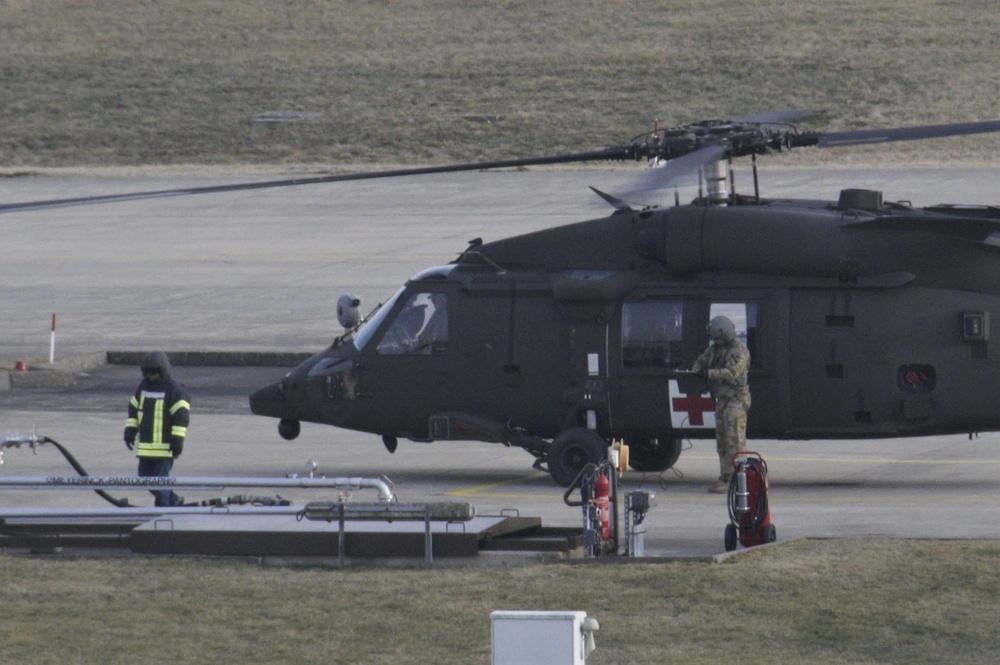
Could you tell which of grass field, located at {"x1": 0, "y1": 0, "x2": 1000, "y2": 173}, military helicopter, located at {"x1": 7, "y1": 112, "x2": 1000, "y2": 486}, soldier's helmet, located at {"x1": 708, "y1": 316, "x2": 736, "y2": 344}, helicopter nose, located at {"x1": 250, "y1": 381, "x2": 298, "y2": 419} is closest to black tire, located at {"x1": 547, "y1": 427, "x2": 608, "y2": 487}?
military helicopter, located at {"x1": 7, "y1": 112, "x2": 1000, "y2": 486}

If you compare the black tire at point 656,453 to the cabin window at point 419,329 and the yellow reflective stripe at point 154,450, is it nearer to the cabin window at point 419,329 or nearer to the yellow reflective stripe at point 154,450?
the cabin window at point 419,329

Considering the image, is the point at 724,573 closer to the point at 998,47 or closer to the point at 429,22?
the point at 998,47

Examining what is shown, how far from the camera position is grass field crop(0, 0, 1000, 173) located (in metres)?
58.3

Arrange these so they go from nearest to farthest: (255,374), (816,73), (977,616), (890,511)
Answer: (977,616)
(890,511)
(255,374)
(816,73)

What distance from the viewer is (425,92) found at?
2552 inches

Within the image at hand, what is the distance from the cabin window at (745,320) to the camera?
17438 millimetres

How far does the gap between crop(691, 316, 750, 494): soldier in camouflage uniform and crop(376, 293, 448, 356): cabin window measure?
2.86 m

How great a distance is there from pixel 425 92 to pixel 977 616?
54589mm

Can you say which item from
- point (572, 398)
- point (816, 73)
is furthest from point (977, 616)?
point (816, 73)

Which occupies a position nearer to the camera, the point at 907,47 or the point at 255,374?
the point at 255,374

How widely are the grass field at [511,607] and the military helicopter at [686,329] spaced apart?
3.82m

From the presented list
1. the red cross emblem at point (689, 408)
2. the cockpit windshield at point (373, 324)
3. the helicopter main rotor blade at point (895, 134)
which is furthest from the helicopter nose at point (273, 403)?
the helicopter main rotor blade at point (895, 134)

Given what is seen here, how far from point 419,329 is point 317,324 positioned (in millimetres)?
12506

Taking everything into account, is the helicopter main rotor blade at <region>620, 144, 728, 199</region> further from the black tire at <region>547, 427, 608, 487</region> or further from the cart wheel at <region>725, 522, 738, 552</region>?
the black tire at <region>547, 427, 608, 487</region>
